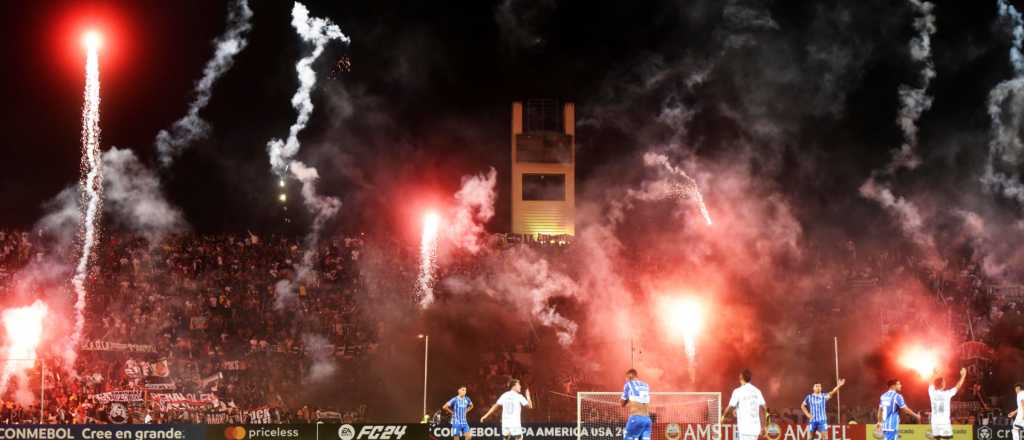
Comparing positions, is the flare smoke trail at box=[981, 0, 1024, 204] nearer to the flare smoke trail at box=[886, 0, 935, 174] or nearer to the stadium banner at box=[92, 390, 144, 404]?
the flare smoke trail at box=[886, 0, 935, 174]

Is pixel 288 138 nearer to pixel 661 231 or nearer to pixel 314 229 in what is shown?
pixel 314 229

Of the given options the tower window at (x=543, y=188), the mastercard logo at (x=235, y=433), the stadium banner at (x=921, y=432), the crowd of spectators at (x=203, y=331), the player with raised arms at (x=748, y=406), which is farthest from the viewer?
the tower window at (x=543, y=188)

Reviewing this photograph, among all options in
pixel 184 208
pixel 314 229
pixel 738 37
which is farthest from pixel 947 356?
pixel 184 208

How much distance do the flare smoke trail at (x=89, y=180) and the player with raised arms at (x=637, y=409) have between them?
20208mm

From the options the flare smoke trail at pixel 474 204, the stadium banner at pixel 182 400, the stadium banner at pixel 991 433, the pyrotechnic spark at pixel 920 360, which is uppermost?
the flare smoke trail at pixel 474 204

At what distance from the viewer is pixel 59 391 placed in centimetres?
2961

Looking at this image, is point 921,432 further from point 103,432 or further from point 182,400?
point 103,432

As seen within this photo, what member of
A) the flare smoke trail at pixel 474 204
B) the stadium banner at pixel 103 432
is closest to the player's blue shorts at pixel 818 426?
the stadium banner at pixel 103 432

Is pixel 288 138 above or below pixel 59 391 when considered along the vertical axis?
above

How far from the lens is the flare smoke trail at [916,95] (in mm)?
41594

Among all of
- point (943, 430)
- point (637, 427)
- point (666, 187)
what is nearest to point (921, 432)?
point (943, 430)

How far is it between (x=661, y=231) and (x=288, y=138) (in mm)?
16048

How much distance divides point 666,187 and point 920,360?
41.3 feet

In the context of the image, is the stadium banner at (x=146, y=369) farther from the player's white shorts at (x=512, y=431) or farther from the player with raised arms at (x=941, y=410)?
the player with raised arms at (x=941, y=410)
